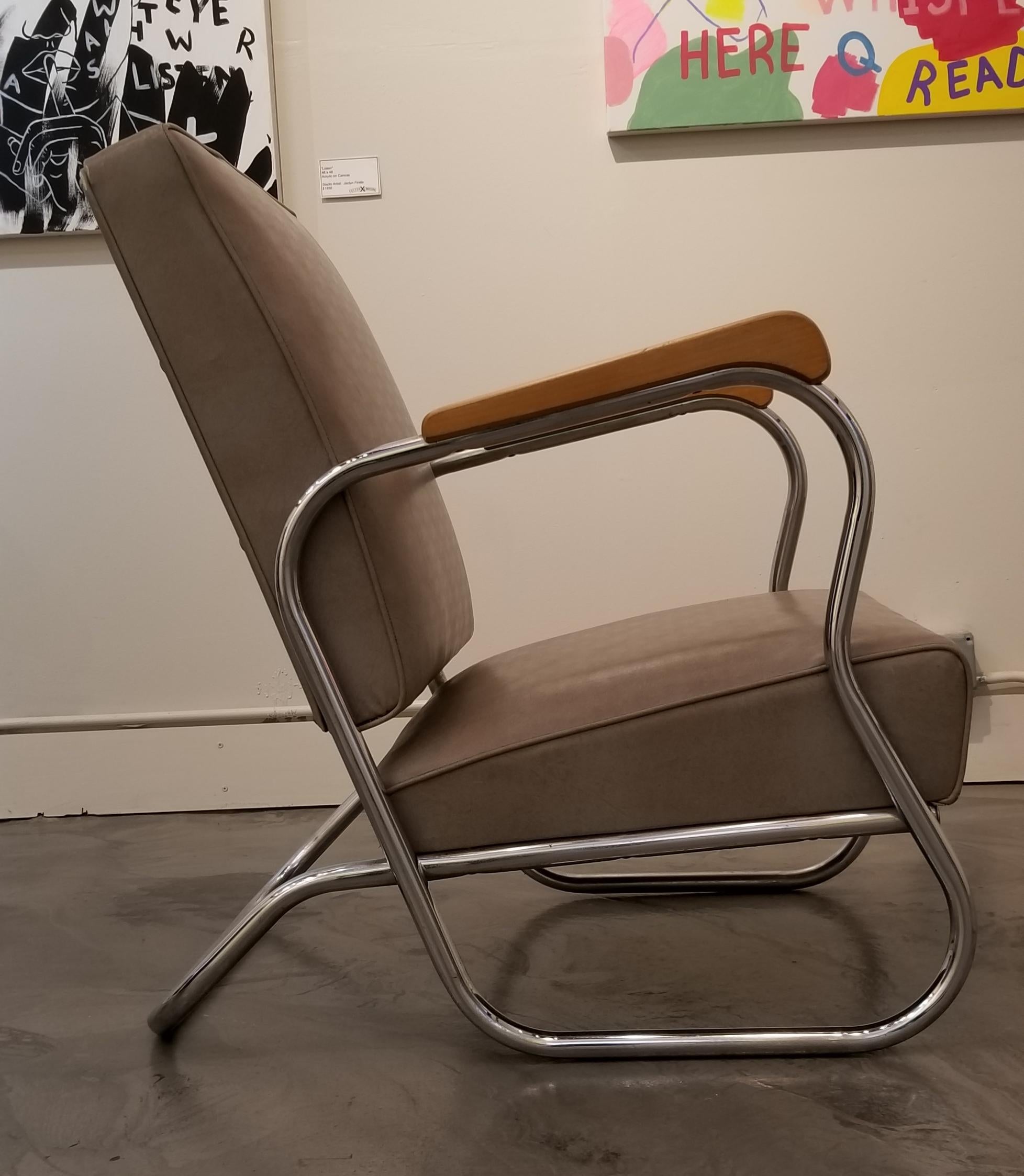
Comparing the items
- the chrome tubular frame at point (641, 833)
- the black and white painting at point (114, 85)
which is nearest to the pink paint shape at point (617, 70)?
the black and white painting at point (114, 85)

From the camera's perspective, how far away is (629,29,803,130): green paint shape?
1.68 m

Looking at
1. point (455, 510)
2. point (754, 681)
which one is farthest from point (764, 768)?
point (455, 510)

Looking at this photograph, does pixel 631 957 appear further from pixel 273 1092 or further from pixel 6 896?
pixel 6 896

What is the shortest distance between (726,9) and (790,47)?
128 millimetres

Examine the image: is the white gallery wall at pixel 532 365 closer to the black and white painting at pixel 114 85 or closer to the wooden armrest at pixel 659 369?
the black and white painting at pixel 114 85

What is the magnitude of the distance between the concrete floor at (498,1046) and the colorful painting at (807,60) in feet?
4.04

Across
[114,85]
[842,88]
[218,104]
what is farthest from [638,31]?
[114,85]

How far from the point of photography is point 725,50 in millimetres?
1676

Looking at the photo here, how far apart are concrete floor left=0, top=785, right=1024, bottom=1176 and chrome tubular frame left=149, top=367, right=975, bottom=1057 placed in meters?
0.04

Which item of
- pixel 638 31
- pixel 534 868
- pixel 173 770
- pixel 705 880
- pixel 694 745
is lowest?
pixel 173 770

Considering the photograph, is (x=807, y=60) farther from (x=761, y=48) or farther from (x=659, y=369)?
(x=659, y=369)

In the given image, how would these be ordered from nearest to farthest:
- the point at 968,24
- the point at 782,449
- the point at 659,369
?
the point at 659,369, the point at 782,449, the point at 968,24

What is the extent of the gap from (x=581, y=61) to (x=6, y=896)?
1.66m

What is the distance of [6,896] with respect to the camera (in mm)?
1464
